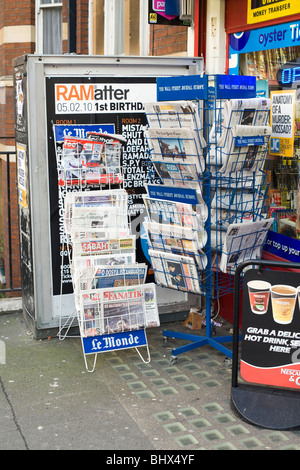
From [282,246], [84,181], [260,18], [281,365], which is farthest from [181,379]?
[260,18]

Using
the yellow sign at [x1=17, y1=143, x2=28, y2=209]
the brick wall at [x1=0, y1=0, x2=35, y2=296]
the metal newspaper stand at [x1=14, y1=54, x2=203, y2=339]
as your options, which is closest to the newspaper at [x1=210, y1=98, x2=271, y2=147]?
the metal newspaper stand at [x1=14, y1=54, x2=203, y2=339]

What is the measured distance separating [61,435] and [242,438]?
1135 mm

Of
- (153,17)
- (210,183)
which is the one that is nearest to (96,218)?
(210,183)

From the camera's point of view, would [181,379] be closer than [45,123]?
Yes

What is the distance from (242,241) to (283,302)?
31.5 inches

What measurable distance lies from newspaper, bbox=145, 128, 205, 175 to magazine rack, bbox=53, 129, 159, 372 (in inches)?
25.0

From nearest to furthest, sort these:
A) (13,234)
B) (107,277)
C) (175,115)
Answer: (175,115) → (107,277) → (13,234)

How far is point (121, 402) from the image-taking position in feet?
14.3

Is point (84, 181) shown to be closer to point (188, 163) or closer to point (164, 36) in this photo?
point (188, 163)

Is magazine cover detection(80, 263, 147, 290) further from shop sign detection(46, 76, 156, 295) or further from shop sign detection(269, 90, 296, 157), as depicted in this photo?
shop sign detection(269, 90, 296, 157)

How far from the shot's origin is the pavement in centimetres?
381

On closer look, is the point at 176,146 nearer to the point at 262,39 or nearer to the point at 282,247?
the point at 282,247

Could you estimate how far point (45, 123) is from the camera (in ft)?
17.2
